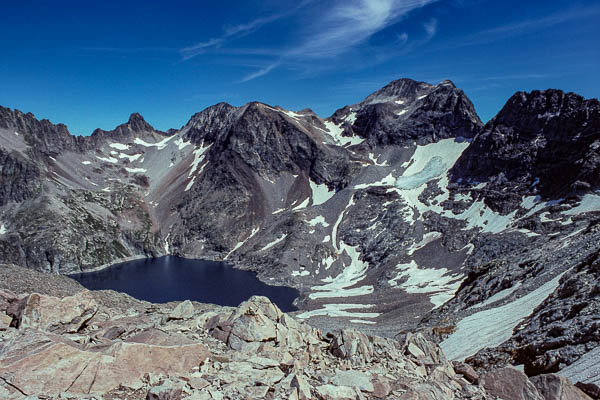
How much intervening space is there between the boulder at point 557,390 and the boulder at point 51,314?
20876 mm

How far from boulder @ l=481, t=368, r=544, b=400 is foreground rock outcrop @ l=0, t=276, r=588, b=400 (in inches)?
1.8

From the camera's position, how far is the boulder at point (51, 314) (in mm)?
17125

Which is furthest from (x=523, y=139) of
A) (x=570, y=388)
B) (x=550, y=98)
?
(x=570, y=388)

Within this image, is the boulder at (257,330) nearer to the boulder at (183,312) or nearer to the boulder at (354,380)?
the boulder at (183,312)

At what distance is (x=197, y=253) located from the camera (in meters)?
180

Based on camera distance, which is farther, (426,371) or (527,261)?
(527,261)

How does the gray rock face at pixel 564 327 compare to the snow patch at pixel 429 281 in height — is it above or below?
above

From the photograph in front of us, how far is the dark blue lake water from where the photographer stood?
11006cm

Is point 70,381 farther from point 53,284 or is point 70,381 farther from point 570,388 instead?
point 53,284

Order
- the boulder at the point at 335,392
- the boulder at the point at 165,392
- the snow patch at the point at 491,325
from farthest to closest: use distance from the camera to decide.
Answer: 1. the snow patch at the point at 491,325
2. the boulder at the point at 335,392
3. the boulder at the point at 165,392

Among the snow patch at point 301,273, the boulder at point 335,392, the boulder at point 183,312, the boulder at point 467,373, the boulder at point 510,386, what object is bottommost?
the snow patch at point 301,273

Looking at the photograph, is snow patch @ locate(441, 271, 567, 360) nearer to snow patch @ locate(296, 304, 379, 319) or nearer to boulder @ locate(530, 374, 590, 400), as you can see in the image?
boulder @ locate(530, 374, 590, 400)

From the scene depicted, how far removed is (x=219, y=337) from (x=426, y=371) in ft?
34.2

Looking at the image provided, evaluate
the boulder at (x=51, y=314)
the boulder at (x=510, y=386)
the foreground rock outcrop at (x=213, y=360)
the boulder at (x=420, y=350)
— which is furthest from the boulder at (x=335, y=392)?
the boulder at (x=51, y=314)
